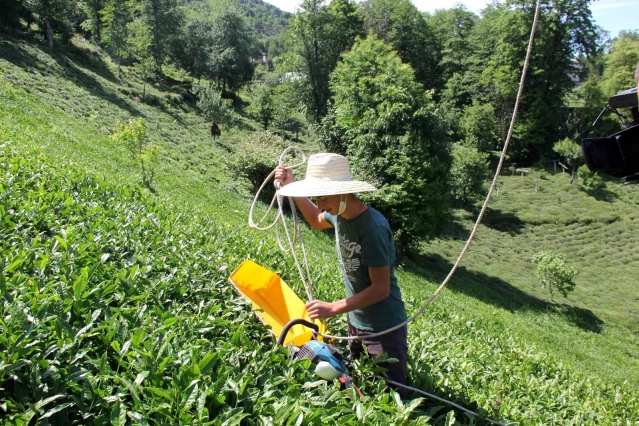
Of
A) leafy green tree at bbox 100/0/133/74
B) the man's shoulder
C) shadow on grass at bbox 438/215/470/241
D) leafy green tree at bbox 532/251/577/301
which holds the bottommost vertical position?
shadow on grass at bbox 438/215/470/241

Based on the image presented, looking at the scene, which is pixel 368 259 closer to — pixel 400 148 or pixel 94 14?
pixel 400 148

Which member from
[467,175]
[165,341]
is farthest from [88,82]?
[165,341]

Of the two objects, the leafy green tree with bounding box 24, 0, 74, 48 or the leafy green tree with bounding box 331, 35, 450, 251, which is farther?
the leafy green tree with bounding box 24, 0, 74, 48

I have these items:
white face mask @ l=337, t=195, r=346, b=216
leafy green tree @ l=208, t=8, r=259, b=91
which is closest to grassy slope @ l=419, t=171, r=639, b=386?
white face mask @ l=337, t=195, r=346, b=216

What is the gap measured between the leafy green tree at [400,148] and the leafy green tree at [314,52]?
12876 mm

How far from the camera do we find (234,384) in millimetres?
2371

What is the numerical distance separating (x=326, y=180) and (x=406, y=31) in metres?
57.4

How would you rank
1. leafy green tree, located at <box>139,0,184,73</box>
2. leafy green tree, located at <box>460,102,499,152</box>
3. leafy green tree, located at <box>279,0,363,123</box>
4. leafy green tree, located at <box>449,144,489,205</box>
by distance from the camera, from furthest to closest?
leafy green tree, located at <box>139,0,184,73</box> < leafy green tree, located at <box>460,102,499,152</box> < leafy green tree, located at <box>279,0,363,123</box> < leafy green tree, located at <box>449,144,489,205</box>

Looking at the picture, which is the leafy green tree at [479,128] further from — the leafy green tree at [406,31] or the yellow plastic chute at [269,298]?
the yellow plastic chute at [269,298]

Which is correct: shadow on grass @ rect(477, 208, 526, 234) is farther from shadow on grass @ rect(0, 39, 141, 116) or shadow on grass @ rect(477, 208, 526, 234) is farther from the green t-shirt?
the green t-shirt

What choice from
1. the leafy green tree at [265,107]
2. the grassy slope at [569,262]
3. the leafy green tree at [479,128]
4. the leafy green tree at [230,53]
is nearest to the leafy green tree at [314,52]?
the leafy green tree at [265,107]

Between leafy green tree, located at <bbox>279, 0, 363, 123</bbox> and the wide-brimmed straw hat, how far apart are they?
1364 inches

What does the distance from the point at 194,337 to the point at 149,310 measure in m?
0.43

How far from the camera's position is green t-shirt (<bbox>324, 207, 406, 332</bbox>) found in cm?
306
